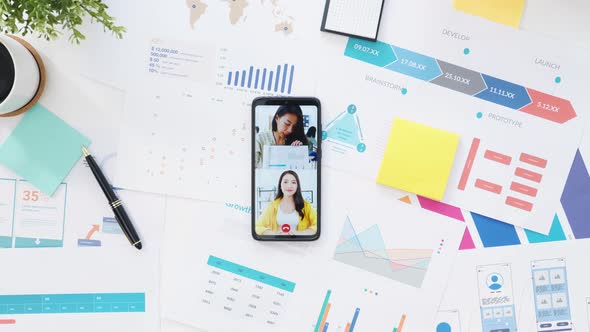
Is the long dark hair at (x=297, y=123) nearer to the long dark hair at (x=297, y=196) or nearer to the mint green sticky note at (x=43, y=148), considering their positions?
the long dark hair at (x=297, y=196)

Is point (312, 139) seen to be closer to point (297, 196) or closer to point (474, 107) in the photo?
point (297, 196)

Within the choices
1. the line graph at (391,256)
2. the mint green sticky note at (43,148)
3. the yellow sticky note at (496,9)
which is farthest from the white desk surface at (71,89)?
the yellow sticky note at (496,9)

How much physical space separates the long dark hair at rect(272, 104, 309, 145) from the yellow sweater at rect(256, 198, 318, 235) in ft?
0.30

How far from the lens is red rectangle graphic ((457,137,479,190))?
0.75m

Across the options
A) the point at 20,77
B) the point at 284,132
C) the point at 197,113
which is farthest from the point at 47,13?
the point at 284,132

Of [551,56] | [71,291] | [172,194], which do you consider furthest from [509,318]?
[71,291]

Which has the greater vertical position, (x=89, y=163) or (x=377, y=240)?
(x=89, y=163)

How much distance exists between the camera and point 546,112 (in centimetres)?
74

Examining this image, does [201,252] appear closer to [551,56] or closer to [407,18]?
[407,18]

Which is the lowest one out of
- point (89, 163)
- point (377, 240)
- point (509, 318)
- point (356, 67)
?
point (509, 318)

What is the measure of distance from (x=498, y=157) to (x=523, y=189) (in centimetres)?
6

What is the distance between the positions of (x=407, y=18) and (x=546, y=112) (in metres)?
0.23

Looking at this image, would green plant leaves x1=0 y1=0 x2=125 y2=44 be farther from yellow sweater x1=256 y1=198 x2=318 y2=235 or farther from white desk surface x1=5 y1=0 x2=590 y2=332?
yellow sweater x1=256 y1=198 x2=318 y2=235

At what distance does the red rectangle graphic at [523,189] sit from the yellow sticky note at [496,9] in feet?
0.72
